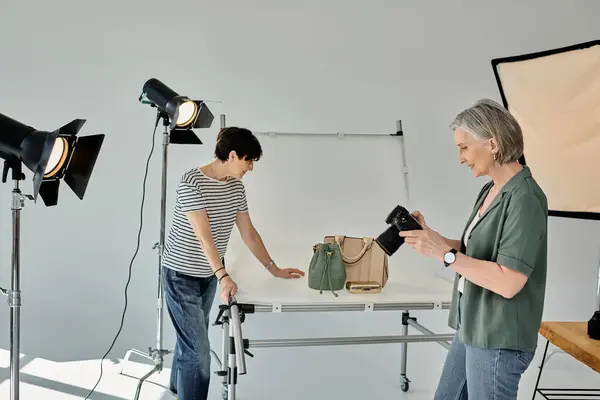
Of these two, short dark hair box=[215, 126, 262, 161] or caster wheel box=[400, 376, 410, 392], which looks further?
caster wheel box=[400, 376, 410, 392]

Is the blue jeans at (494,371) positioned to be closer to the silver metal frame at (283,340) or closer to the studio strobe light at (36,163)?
the silver metal frame at (283,340)

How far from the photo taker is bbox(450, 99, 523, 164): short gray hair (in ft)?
5.10

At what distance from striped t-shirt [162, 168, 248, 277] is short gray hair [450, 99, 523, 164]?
0.99m

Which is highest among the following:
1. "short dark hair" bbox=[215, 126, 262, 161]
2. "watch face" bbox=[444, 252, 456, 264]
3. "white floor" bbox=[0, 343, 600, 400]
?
"short dark hair" bbox=[215, 126, 262, 161]

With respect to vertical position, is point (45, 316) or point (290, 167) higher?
point (290, 167)

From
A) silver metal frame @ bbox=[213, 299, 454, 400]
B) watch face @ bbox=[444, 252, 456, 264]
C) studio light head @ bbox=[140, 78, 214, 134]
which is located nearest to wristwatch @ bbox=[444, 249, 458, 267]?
watch face @ bbox=[444, 252, 456, 264]

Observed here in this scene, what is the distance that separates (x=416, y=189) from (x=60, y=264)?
1968 millimetres

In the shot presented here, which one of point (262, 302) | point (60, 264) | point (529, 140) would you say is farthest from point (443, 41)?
point (60, 264)

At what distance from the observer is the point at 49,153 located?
1353mm

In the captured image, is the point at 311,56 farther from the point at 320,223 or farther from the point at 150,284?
the point at 150,284

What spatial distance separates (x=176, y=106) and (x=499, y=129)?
4.28 ft

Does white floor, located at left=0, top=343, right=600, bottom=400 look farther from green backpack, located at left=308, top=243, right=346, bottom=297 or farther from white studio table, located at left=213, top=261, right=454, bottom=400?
green backpack, located at left=308, top=243, right=346, bottom=297

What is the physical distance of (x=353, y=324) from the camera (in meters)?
3.58

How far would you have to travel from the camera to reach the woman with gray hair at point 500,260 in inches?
58.2
